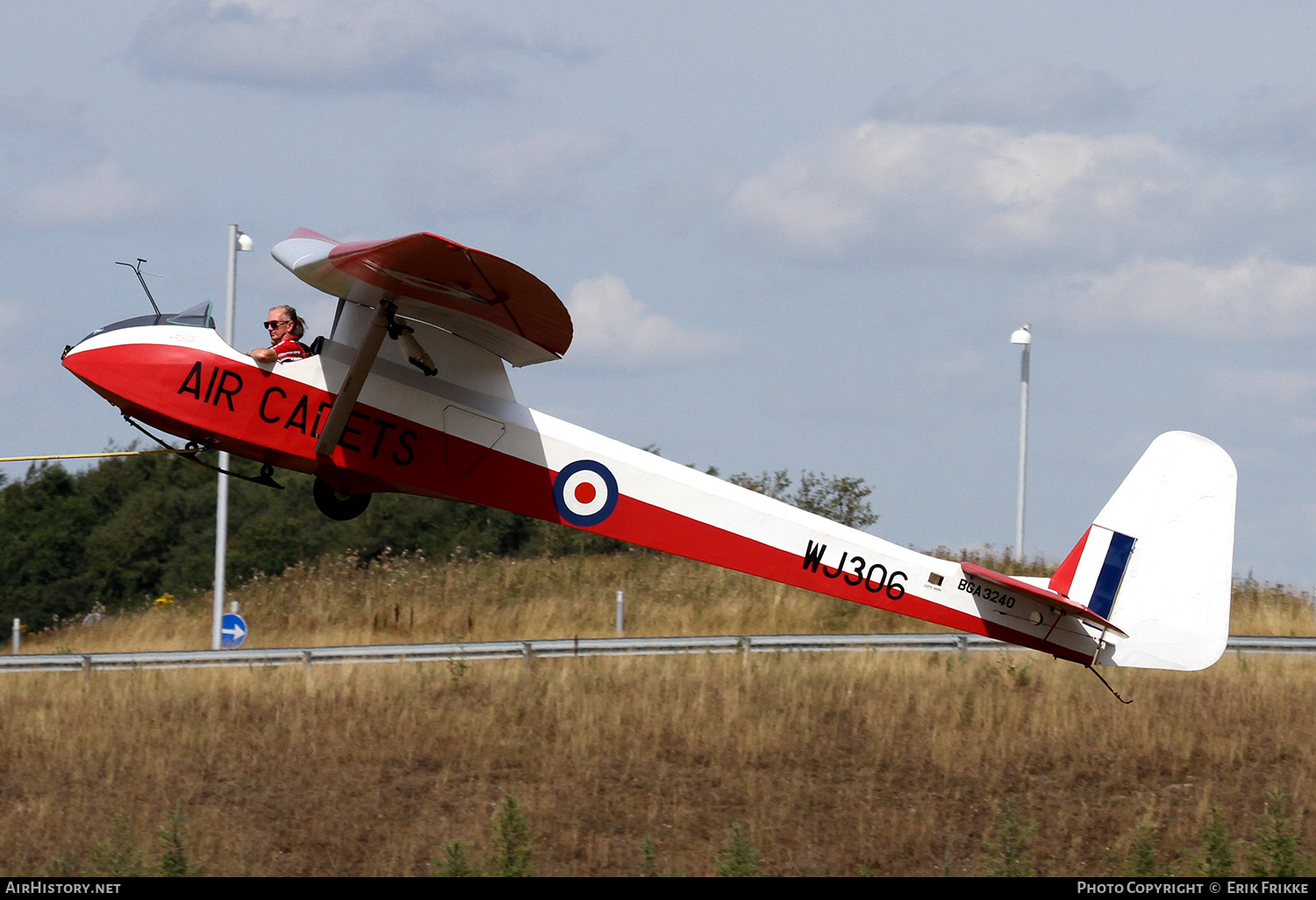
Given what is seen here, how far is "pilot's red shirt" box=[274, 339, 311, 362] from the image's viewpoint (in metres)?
11.1

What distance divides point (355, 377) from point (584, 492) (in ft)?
7.14

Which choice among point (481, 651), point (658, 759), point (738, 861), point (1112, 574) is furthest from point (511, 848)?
point (481, 651)

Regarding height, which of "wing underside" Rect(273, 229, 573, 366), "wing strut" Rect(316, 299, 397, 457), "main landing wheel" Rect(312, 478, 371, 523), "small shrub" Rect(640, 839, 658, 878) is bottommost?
"small shrub" Rect(640, 839, 658, 878)

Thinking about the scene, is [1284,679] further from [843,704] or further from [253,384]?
[253,384]

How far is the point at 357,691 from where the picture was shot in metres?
17.8

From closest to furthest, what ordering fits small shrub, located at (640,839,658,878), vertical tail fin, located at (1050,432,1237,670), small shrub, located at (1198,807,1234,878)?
vertical tail fin, located at (1050,432,1237,670)
small shrub, located at (640,839,658,878)
small shrub, located at (1198,807,1234,878)

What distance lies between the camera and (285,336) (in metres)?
11.2

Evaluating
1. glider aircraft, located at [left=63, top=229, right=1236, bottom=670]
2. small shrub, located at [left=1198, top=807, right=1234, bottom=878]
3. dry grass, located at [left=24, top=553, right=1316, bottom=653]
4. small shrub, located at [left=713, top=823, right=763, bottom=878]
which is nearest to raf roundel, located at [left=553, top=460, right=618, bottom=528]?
glider aircraft, located at [left=63, top=229, right=1236, bottom=670]

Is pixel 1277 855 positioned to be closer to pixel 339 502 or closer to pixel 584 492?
pixel 584 492

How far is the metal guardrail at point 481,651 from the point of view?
19031 millimetres

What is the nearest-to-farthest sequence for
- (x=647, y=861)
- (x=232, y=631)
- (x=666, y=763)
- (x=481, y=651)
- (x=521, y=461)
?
(x=521, y=461)
(x=647, y=861)
(x=666, y=763)
(x=481, y=651)
(x=232, y=631)

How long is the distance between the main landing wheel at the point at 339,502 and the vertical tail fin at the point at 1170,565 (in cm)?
640

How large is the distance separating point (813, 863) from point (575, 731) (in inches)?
150

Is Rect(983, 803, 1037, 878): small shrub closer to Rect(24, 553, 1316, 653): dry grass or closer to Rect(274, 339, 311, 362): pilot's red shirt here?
Rect(274, 339, 311, 362): pilot's red shirt
